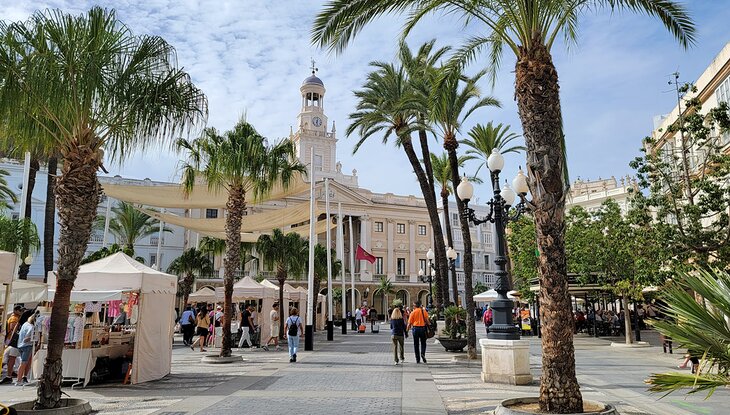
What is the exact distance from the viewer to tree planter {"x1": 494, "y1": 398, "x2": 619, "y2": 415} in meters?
6.61

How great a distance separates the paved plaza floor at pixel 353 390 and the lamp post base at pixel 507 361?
33 centimetres

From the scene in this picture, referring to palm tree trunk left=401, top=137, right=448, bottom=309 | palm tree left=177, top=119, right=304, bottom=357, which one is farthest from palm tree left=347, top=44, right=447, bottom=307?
palm tree left=177, top=119, right=304, bottom=357

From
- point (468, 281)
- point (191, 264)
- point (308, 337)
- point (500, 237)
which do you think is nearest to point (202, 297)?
point (191, 264)

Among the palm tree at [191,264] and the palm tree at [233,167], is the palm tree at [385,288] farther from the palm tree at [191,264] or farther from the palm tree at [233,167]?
the palm tree at [233,167]

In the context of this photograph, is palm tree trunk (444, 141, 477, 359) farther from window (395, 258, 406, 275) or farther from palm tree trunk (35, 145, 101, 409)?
window (395, 258, 406, 275)

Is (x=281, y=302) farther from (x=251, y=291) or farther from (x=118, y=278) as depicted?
(x=118, y=278)

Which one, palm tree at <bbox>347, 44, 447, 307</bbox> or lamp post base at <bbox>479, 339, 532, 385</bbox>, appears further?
palm tree at <bbox>347, 44, 447, 307</bbox>

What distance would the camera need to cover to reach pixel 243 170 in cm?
1673

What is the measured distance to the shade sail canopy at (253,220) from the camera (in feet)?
76.2

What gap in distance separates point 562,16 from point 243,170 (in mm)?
10919

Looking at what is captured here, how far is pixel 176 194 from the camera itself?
20.3 m

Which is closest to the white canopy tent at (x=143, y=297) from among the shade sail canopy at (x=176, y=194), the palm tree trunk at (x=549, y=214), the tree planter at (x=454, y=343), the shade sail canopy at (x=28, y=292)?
the shade sail canopy at (x=28, y=292)

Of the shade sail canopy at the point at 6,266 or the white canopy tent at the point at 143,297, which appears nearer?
the shade sail canopy at the point at 6,266

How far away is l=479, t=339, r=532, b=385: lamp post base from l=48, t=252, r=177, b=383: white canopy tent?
708 cm
